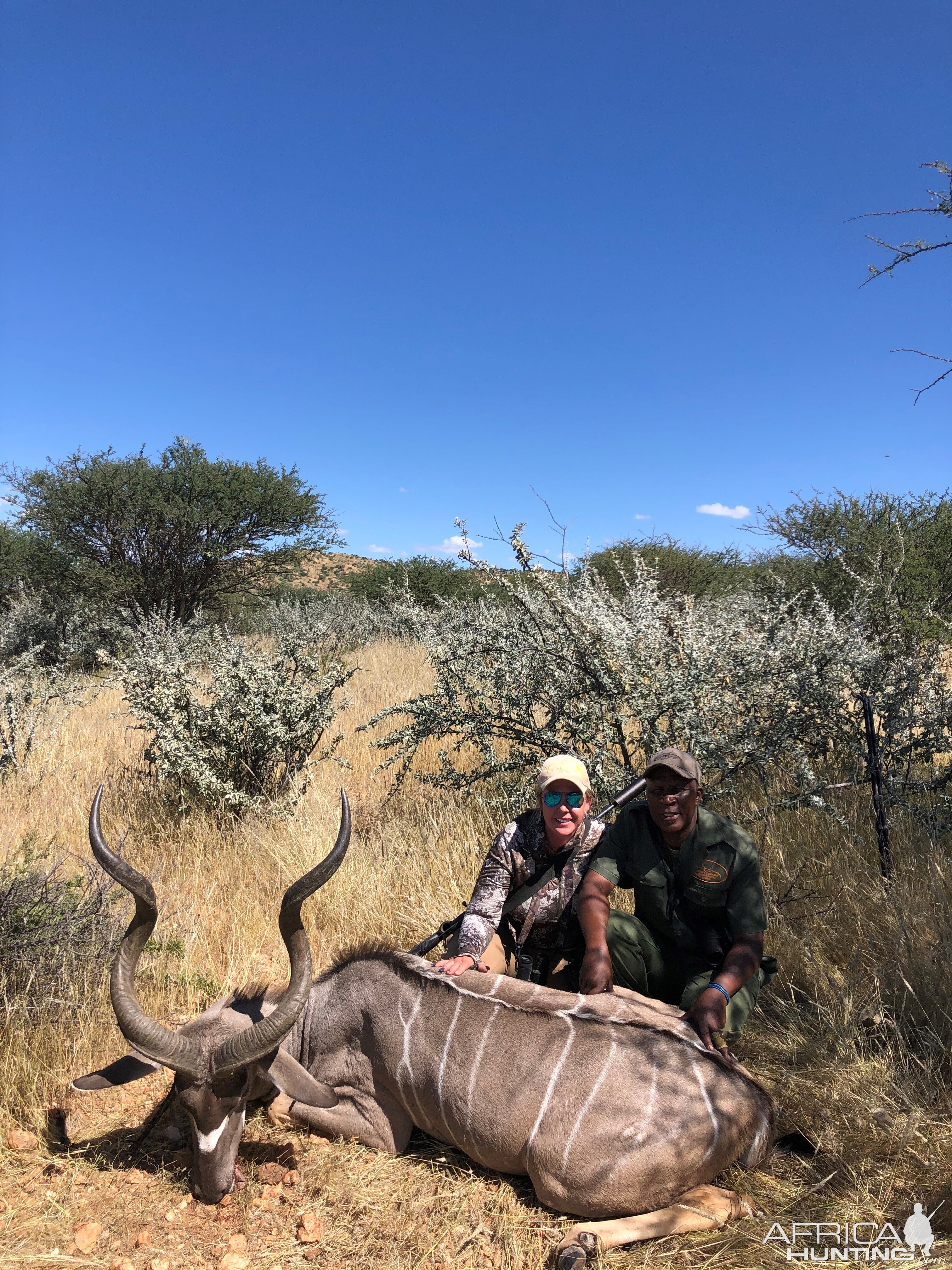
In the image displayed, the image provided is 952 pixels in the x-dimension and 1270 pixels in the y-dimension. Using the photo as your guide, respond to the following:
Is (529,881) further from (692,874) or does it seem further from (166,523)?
(166,523)

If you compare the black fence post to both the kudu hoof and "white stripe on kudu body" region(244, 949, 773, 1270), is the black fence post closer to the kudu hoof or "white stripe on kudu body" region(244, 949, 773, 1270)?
"white stripe on kudu body" region(244, 949, 773, 1270)

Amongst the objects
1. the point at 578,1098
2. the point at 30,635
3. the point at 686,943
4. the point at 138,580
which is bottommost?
the point at 578,1098

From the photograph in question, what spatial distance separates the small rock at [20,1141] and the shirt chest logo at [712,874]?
117 inches

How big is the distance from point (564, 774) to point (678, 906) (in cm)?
81

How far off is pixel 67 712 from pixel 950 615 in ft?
39.2

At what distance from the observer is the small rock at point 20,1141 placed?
9.89 feet

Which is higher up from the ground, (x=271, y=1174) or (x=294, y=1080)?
(x=294, y=1080)

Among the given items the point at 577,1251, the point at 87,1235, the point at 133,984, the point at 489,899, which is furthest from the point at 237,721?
the point at 577,1251

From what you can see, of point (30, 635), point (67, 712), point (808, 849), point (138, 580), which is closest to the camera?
point (808, 849)

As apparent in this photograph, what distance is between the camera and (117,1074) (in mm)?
2895

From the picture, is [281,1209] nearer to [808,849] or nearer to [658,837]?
[658,837]

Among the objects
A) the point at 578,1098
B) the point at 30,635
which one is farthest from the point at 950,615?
the point at 30,635

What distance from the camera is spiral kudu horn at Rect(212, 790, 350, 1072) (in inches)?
106

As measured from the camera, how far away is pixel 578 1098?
2658mm
